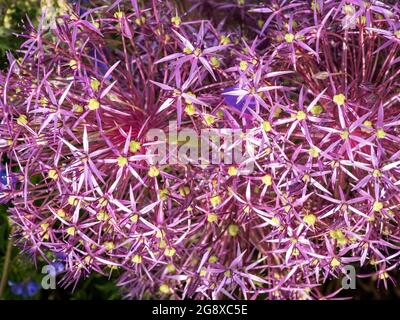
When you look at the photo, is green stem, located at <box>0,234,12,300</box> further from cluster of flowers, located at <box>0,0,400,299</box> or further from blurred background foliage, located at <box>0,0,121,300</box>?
cluster of flowers, located at <box>0,0,400,299</box>

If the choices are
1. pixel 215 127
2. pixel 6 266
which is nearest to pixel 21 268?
pixel 6 266

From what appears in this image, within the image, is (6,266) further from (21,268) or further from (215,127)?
(215,127)

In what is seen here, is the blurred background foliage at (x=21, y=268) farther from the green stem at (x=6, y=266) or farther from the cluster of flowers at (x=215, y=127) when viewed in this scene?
the cluster of flowers at (x=215, y=127)

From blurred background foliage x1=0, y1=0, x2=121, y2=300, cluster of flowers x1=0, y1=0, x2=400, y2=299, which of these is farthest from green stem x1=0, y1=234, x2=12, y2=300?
cluster of flowers x1=0, y1=0, x2=400, y2=299

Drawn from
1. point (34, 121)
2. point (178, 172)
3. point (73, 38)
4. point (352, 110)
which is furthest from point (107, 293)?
point (352, 110)
